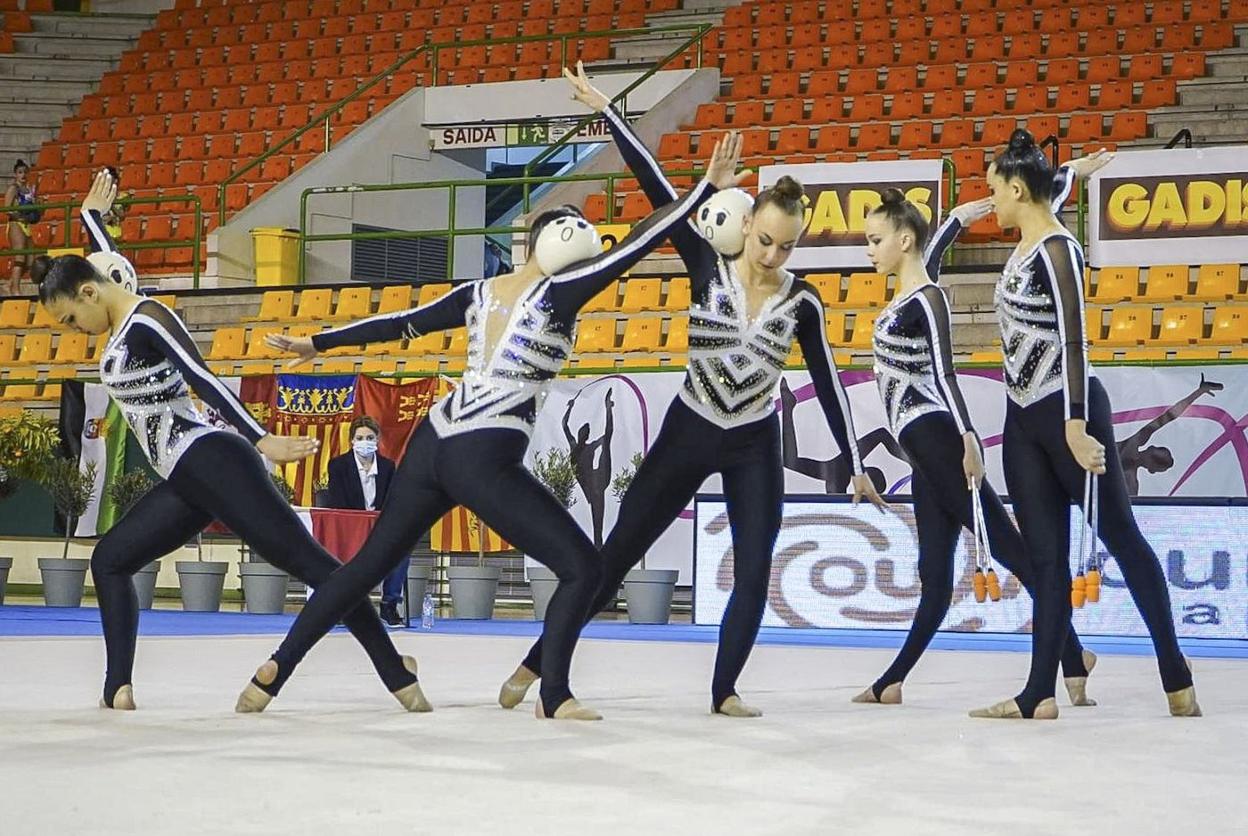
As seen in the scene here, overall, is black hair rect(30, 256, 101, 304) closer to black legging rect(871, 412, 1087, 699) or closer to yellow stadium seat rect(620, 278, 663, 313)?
black legging rect(871, 412, 1087, 699)

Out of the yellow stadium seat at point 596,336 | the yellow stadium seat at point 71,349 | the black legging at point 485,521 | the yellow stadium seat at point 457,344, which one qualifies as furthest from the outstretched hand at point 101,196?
the yellow stadium seat at point 71,349

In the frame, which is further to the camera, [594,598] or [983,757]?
[594,598]

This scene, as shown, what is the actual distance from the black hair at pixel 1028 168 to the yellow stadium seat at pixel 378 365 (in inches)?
419

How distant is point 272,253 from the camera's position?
63.2 ft

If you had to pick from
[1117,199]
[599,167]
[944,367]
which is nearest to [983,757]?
[944,367]

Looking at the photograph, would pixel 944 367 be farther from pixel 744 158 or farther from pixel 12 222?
pixel 12 222

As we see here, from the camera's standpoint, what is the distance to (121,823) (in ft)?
9.53

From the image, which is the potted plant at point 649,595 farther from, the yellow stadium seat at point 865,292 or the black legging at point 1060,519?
the black legging at point 1060,519

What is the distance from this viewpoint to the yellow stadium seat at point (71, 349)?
17766 mm

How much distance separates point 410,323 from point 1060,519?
81.5 inches

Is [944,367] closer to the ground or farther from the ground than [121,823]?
farther from the ground

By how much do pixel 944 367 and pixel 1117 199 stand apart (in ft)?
30.1

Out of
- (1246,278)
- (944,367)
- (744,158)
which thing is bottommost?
(944,367)

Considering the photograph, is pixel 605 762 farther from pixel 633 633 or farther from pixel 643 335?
pixel 643 335
